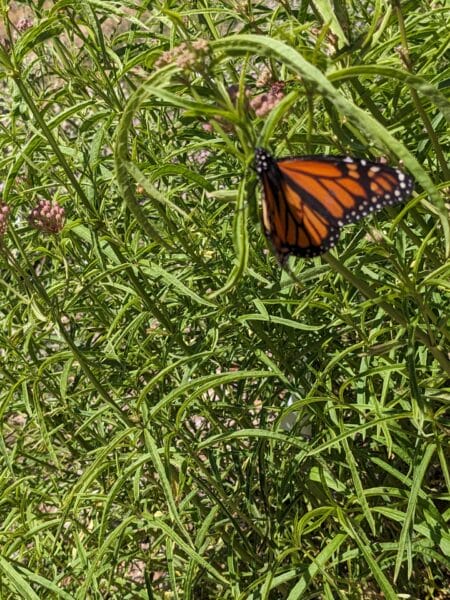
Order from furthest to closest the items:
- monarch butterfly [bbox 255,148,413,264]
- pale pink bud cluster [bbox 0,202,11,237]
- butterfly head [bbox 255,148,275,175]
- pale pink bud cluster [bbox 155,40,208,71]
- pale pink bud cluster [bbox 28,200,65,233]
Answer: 1. pale pink bud cluster [bbox 28,200,65,233]
2. pale pink bud cluster [bbox 0,202,11,237]
3. monarch butterfly [bbox 255,148,413,264]
4. butterfly head [bbox 255,148,275,175]
5. pale pink bud cluster [bbox 155,40,208,71]

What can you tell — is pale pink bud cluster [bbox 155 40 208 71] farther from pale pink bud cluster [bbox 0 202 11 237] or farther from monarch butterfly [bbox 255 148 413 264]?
pale pink bud cluster [bbox 0 202 11 237]

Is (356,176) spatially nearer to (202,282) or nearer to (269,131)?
(269,131)

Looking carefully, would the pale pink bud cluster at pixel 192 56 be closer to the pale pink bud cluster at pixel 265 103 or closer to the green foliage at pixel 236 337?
the green foliage at pixel 236 337

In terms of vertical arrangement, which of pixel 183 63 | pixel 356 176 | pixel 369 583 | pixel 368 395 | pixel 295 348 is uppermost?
pixel 183 63

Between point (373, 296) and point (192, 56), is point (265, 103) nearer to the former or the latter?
point (192, 56)

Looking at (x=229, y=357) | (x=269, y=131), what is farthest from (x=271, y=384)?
(x=269, y=131)

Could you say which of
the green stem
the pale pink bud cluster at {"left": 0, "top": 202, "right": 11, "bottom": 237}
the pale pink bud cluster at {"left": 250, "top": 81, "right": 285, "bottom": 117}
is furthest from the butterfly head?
the pale pink bud cluster at {"left": 0, "top": 202, "right": 11, "bottom": 237}

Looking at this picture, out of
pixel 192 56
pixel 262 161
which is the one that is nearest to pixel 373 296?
pixel 262 161
